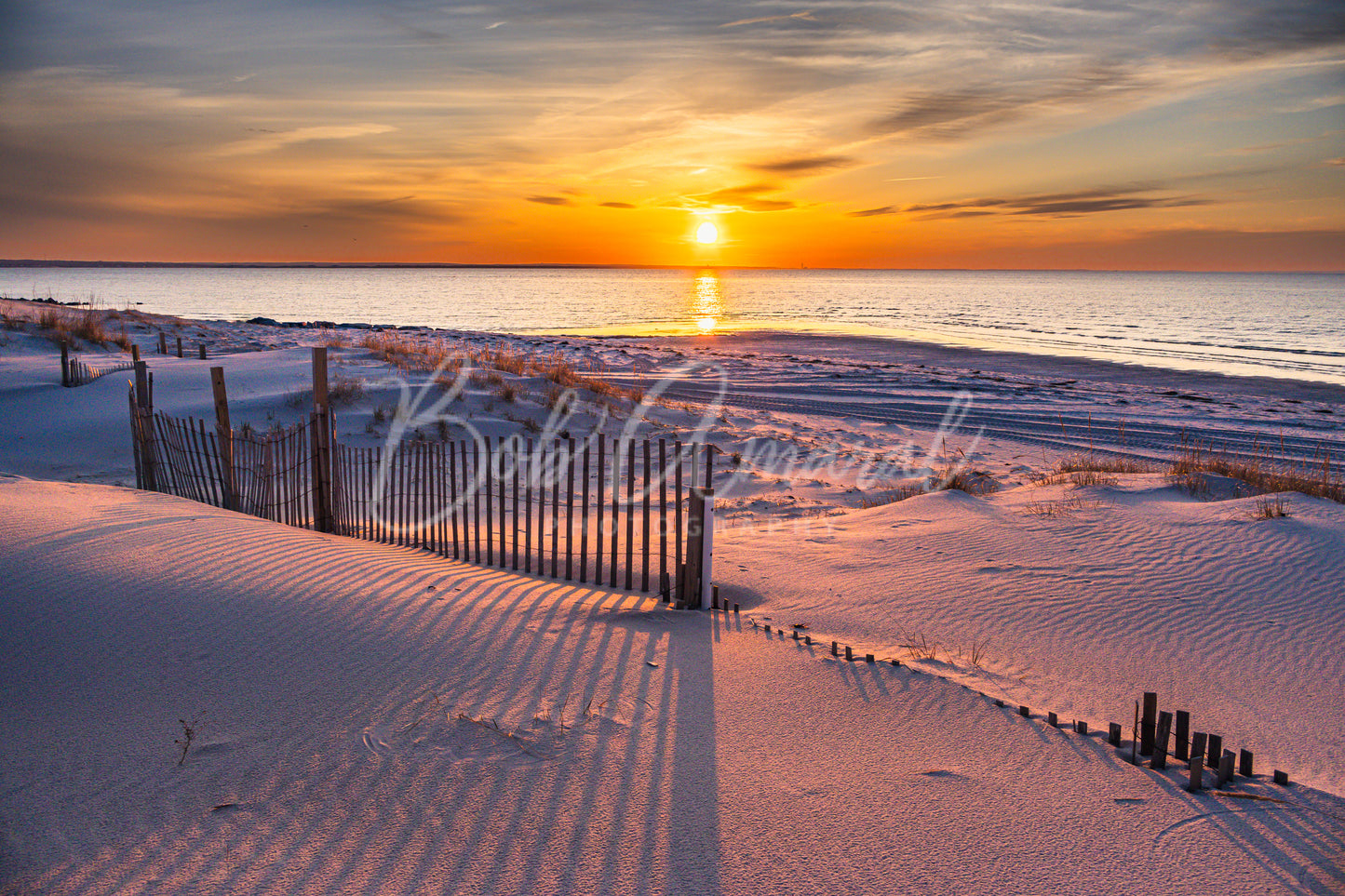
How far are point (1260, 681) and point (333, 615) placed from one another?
19.5 feet

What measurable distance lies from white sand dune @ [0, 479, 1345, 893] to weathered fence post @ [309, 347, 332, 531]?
3155mm

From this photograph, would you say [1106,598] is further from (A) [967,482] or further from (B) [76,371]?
(B) [76,371]

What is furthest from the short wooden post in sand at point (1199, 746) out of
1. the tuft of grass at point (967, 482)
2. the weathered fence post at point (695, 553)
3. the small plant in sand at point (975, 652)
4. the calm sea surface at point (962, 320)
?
the calm sea surface at point (962, 320)

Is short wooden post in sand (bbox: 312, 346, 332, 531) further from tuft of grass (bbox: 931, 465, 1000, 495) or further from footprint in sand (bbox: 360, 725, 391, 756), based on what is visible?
Result: tuft of grass (bbox: 931, 465, 1000, 495)

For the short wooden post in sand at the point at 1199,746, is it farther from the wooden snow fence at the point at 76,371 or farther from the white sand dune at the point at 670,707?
the wooden snow fence at the point at 76,371

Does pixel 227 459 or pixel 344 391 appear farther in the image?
pixel 344 391

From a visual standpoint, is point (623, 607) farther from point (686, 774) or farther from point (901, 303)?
point (901, 303)

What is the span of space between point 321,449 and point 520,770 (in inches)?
236

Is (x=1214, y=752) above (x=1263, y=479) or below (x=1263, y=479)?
below

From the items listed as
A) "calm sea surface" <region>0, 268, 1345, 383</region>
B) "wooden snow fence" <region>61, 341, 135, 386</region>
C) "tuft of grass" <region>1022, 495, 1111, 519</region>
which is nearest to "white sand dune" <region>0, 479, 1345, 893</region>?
"tuft of grass" <region>1022, 495, 1111, 519</region>

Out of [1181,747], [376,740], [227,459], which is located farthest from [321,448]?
[1181,747]

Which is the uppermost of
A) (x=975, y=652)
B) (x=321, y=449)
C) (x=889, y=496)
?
(x=321, y=449)

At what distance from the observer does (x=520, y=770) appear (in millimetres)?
3197

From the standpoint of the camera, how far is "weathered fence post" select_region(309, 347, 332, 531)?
314 inches
